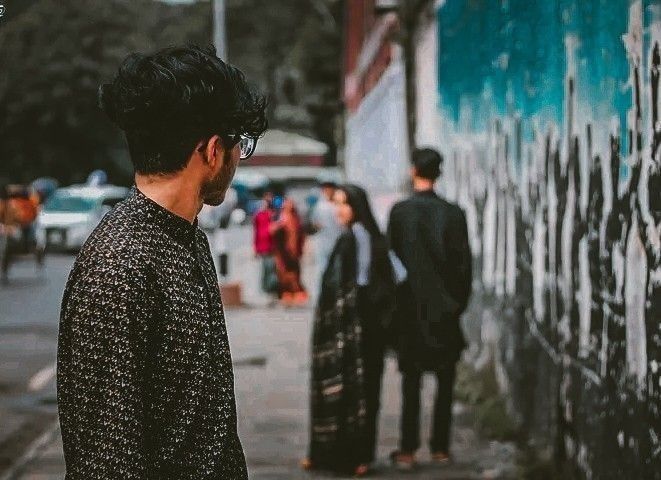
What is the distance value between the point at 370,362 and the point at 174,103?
535 cm

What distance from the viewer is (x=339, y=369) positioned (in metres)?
7.58

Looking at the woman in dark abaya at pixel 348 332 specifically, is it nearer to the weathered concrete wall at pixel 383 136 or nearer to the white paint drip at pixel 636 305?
the white paint drip at pixel 636 305

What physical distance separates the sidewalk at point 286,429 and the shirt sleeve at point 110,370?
16.5 ft

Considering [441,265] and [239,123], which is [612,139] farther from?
[239,123]

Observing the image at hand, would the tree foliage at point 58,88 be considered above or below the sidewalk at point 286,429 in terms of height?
above

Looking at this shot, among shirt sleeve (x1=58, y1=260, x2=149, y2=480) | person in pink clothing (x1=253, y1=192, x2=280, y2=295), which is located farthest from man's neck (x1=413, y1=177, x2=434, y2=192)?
person in pink clothing (x1=253, y1=192, x2=280, y2=295)

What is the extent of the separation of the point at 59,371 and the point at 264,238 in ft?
56.4

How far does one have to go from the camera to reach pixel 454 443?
28.0ft

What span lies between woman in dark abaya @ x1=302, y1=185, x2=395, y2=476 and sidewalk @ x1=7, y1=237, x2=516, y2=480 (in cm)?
21

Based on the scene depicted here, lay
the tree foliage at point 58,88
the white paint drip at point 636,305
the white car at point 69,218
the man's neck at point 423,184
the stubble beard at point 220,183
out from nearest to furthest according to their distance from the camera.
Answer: the stubble beard at point 220,183 < the white paint drip at point 636,305 < the man's neck at point 423,184 < the white car at point 69,218 < the tree foliage at point 58,88

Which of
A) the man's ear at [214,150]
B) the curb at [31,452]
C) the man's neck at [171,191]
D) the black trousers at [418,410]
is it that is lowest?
the curb at [31,452]

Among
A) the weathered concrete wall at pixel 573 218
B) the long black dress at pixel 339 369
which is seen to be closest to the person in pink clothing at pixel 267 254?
the weathered concrete wall at pixel 573 218

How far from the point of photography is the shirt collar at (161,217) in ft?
8.58

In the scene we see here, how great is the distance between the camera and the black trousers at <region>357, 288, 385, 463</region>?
25.1 ft
